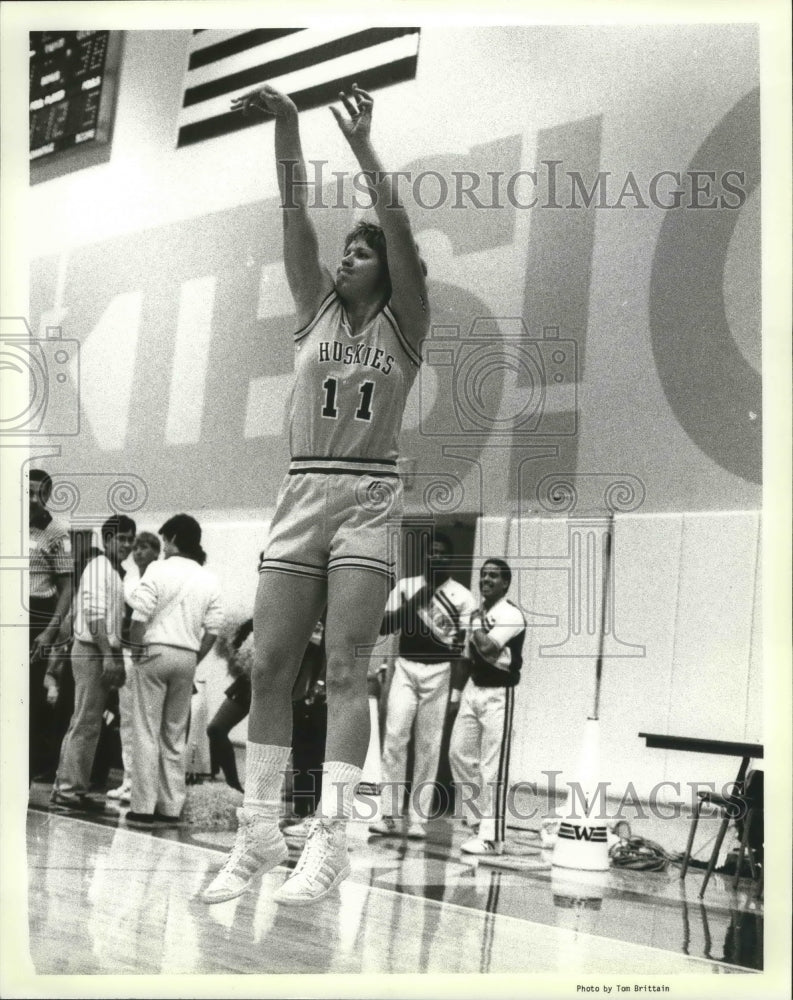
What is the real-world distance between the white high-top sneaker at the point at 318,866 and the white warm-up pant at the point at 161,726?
0.62 metres

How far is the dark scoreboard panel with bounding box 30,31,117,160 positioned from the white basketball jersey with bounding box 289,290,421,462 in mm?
949

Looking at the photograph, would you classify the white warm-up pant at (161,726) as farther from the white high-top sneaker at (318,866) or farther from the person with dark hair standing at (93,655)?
the white high-top sneaker at (318,866)

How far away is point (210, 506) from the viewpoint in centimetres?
383

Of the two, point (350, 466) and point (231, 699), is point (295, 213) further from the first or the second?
point (231, 699)

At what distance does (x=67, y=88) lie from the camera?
369cm

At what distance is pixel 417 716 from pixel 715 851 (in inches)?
37.2

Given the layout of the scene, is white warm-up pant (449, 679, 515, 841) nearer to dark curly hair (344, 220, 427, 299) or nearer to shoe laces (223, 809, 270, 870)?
shoe laces (223, 809, 270, 870)

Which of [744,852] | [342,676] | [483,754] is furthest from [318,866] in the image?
[744,852]

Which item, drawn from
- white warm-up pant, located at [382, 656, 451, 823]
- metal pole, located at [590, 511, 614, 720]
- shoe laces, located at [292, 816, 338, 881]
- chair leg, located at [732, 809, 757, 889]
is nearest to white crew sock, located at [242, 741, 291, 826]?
shoe laces, located at [292, 816, 338, 881]

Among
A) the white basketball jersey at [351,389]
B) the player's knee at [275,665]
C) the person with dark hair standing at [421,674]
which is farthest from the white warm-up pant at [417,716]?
the white basketball jersey at [351,389]

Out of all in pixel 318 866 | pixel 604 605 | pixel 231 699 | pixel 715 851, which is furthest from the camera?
pixel 231 699

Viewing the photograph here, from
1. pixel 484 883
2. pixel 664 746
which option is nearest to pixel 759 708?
A: pixel 664 746

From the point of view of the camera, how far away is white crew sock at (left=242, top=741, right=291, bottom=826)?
3436 mm

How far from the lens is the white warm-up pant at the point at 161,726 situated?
3865mm
